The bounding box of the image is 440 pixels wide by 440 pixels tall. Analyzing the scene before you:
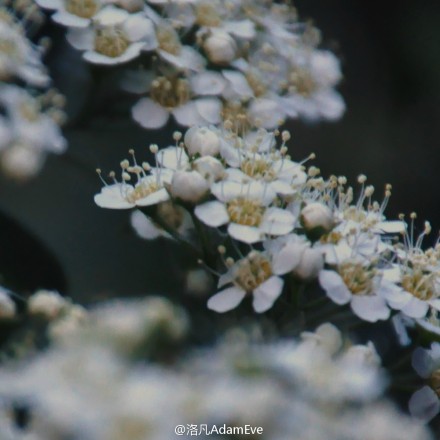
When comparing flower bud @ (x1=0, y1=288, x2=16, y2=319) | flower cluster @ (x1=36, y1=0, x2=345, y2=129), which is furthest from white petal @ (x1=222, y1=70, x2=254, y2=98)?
flower bud @ (x1=0, y1=288, x2=16, y2=319)

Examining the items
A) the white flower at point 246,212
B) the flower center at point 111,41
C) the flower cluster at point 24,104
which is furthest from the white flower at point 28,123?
the white flower at point 246,212

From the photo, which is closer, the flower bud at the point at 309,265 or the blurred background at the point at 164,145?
the flower bud at the point at 309,265

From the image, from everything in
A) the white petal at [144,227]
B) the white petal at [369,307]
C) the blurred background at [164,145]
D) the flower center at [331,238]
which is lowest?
the blurred background at [164,145]

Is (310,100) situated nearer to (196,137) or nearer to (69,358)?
(196,137)

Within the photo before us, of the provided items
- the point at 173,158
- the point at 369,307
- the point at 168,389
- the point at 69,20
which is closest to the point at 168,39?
the point at 69,20

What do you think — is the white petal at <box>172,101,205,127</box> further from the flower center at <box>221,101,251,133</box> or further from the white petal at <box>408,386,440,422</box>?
the white petal at <box>408,386,440,422</box>

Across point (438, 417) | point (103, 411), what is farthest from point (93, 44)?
point (103, 411)

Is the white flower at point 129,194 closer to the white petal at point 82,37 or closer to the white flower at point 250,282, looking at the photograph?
the white flower at point 250,282
